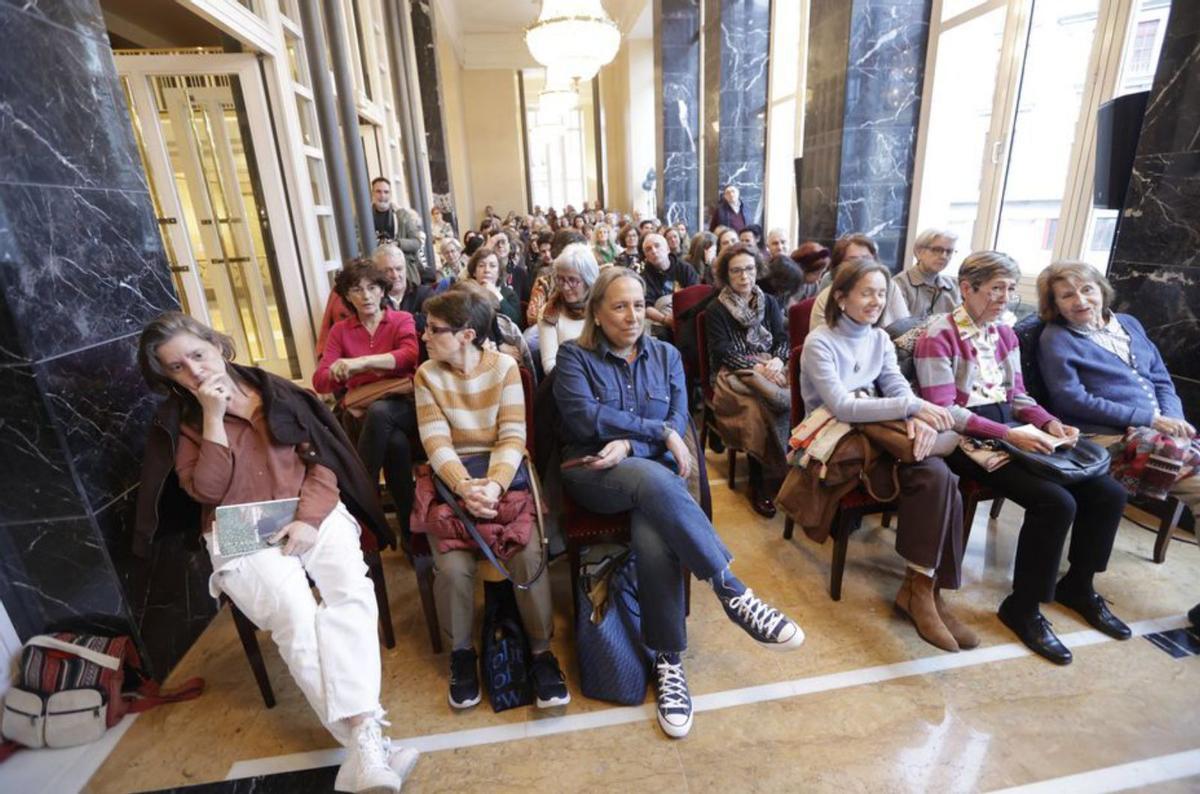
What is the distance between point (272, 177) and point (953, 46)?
4628 mm

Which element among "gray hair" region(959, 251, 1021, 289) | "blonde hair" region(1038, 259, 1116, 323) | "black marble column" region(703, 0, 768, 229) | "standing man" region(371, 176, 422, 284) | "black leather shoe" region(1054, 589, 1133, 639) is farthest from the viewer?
"black marble column" region(703, 0, 768, 229)

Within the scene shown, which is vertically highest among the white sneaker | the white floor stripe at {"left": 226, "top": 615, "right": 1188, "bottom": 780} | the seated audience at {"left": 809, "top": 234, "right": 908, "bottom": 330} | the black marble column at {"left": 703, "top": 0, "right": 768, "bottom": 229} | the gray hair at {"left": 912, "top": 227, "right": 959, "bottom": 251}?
the black marble column at {"left": 703, "top": 0, "right": 768, "bottom": 229}

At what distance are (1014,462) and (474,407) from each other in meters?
1.83

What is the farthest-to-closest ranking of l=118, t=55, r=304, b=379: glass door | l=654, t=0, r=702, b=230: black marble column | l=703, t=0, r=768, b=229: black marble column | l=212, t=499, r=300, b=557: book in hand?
l=654, t=0, r=702, b=230: black marble column
l=703, t=0, r=768, b=229: black marble column
l=118, t=55, r=304, b=379: glass door
l=212, t=499, r=300, b=557: book in hand

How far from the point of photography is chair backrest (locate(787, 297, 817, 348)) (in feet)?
9.02

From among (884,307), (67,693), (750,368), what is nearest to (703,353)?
(750,368)

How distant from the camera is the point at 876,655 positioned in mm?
1818

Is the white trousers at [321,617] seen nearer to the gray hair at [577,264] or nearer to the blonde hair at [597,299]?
the blonde hair at [597,299]

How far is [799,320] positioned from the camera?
278cm

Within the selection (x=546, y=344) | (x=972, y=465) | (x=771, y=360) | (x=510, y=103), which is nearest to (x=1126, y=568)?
(x=972, y=465)

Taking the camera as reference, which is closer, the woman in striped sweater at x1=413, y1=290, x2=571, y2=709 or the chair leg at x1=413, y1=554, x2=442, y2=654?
the woman in striped sweater at x1=413, y1=290, x2=571, y2=709

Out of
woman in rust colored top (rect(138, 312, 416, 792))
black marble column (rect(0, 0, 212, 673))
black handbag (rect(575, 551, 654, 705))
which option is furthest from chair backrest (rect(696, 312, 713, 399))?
black marble column (rect(0, 0, 212, 673))

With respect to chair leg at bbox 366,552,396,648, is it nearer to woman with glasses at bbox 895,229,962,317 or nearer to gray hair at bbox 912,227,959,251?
woman with glasses at bbox 895,229,962,317

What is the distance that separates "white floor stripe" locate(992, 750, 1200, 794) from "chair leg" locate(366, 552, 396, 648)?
181cm
